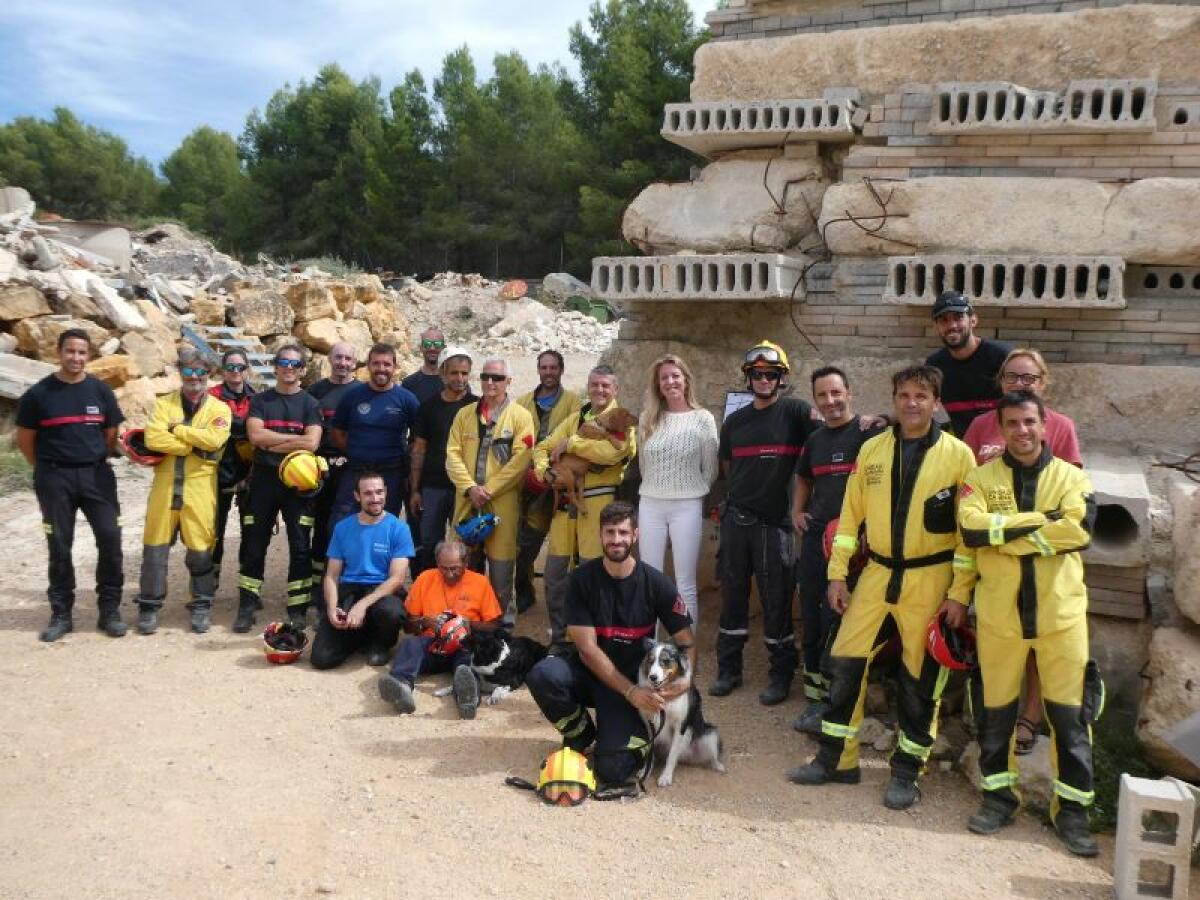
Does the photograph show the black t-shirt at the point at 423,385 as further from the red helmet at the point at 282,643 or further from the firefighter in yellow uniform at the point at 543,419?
the red helmet at the point at 282,643

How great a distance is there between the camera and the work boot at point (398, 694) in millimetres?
5281

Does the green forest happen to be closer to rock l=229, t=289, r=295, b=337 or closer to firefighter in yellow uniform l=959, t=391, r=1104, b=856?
rock l=229, t=289, r=295, b=337

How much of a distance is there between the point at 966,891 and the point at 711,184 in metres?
4.85

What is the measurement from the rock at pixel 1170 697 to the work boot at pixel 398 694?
3.53m

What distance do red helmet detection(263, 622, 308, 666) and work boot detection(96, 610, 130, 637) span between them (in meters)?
1.03

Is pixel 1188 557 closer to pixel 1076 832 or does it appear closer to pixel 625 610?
pixel 1076 832

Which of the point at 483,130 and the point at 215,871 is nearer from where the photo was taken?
the point at 215,871

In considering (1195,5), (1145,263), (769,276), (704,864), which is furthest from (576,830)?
(1195,5)

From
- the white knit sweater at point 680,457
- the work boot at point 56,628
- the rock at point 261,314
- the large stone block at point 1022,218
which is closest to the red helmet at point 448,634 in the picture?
the white knit sweater at point 680,457

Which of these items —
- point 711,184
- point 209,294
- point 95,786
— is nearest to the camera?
point 95,786

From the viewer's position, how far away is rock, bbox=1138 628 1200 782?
4.41m

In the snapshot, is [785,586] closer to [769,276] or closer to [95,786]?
[769,276]

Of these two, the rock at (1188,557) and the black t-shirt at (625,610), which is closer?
the rock at (1188,557)

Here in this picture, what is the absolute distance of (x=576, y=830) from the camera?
411cm
